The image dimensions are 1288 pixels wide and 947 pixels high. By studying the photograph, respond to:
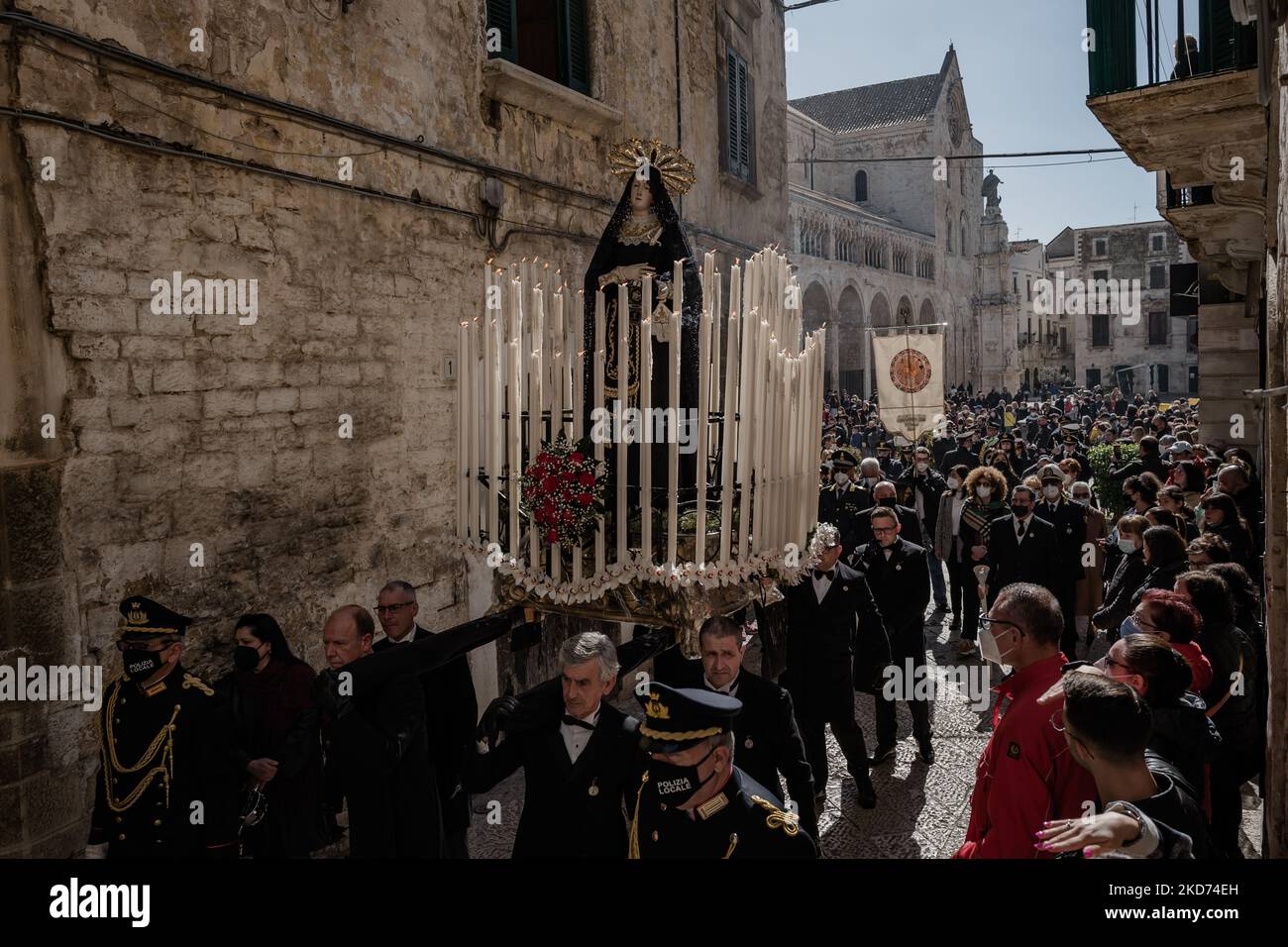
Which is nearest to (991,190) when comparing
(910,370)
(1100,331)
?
(1100,331)

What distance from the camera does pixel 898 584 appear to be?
6734mm

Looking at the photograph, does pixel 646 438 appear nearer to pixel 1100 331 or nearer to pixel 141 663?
pixel 141 663

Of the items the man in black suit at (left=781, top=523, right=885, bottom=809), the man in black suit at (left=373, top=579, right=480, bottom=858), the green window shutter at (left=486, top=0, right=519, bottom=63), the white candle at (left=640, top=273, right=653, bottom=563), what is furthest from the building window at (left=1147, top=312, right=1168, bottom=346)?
the man in black suit at (left=373, top=579, right=480, bottom=858)

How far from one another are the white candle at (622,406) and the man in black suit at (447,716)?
104 centimetres

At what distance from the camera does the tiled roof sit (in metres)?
52.0

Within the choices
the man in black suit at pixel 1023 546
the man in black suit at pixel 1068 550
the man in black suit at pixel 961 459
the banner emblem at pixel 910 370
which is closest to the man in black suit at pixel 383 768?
the man in black suit at pixel 1023 546

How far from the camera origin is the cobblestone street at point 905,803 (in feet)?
17.3

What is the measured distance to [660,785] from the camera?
2.96 metres

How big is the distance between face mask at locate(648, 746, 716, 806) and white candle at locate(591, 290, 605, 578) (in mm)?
2198

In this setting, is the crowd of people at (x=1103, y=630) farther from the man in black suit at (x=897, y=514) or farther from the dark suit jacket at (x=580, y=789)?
the dark suit jacket at (x=580, y=789)

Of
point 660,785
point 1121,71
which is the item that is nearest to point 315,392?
point 660,785
